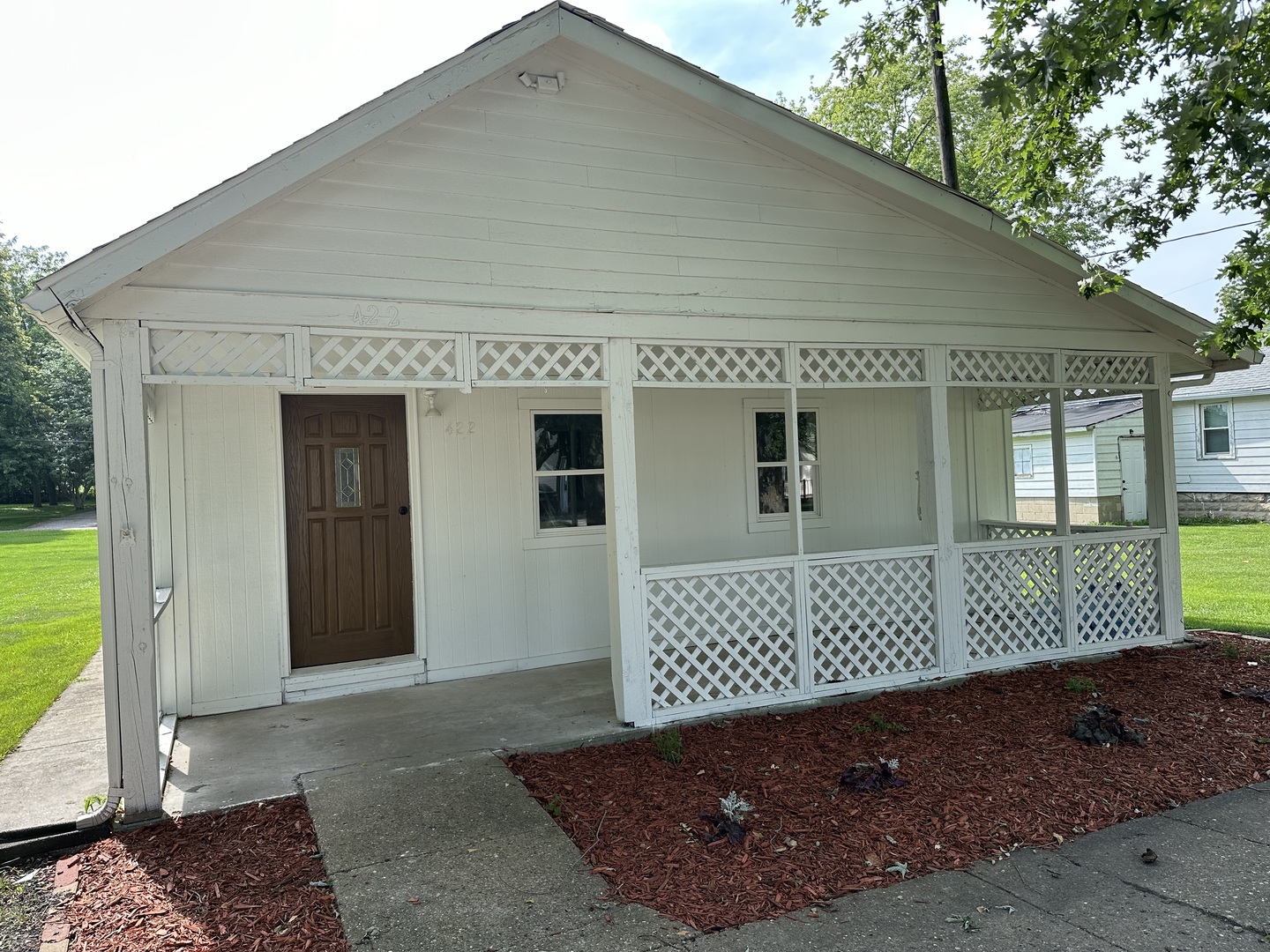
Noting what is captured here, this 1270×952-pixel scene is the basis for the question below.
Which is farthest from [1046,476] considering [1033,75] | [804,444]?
[1033,75]

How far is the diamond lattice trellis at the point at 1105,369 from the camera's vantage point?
282 inches

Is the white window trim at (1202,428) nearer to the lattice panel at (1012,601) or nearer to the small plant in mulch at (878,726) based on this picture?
the lattice panel at (1012,601)

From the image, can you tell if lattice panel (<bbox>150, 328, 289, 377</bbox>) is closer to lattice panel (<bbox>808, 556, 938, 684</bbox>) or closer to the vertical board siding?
the vertical board siding

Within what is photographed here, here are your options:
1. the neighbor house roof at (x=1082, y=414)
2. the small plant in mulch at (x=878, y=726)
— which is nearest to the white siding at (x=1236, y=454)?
the neighbor house roof at (x=1082, y=414)

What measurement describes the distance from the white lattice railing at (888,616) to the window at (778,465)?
91 centimetres

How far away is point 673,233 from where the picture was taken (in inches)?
220

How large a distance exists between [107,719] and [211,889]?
121 cm

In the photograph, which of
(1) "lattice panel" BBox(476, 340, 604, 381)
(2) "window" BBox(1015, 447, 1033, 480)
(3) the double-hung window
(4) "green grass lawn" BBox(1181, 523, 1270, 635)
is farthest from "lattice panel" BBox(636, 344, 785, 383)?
(2) "window" BBox(1015, 447, 1033, 480)

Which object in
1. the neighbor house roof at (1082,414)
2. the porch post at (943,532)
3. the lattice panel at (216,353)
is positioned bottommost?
the porch post at (943,532)

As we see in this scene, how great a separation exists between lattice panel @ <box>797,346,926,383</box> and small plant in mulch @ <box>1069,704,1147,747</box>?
2.71 metres

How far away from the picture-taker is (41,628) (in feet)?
32.5

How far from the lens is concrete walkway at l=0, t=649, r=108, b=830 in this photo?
13.8ft

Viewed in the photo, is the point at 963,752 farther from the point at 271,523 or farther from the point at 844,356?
the point at 271,523

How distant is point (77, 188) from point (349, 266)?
45897 mm
